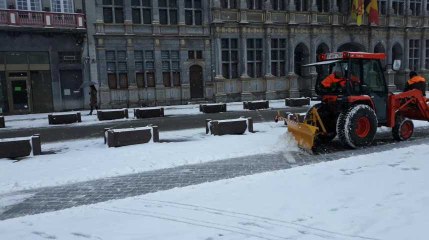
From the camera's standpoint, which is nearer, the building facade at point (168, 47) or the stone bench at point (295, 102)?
the building facade at point (168, 47)

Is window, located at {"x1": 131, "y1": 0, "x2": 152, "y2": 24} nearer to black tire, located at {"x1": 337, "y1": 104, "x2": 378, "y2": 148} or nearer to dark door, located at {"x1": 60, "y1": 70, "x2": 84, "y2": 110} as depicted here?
dark door, located at {"x1": 60, "y1": 70, "x2": 84, "y2": 110}

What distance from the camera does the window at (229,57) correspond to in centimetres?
2712

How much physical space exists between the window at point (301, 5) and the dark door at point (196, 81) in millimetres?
9715

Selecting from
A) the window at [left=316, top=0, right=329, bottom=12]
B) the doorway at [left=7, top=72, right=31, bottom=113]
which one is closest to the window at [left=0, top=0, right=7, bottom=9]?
the doorway at [left=7, top=72, right=31, bottom=113]

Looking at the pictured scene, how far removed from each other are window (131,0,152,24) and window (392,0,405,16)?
2257 cm

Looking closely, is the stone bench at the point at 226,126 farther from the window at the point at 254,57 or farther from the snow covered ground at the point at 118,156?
the window at the point at 254,57

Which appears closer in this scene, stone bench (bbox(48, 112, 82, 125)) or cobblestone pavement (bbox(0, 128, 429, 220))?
cobblestone pavement (bbox(0, 128, 429, 220))

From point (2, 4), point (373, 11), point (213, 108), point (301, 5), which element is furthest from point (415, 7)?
point (2, 4)

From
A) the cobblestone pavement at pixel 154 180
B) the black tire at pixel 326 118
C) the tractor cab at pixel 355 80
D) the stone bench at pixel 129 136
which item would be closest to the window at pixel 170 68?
the stone bench at pixel 129 136

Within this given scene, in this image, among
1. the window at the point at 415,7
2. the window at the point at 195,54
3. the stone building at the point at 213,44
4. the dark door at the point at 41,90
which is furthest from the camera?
the window at the point at 415,7

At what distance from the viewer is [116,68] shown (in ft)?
80.6

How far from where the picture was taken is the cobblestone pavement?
255 inches

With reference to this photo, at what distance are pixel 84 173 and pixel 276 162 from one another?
4.54 m

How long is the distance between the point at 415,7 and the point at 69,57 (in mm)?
30990
